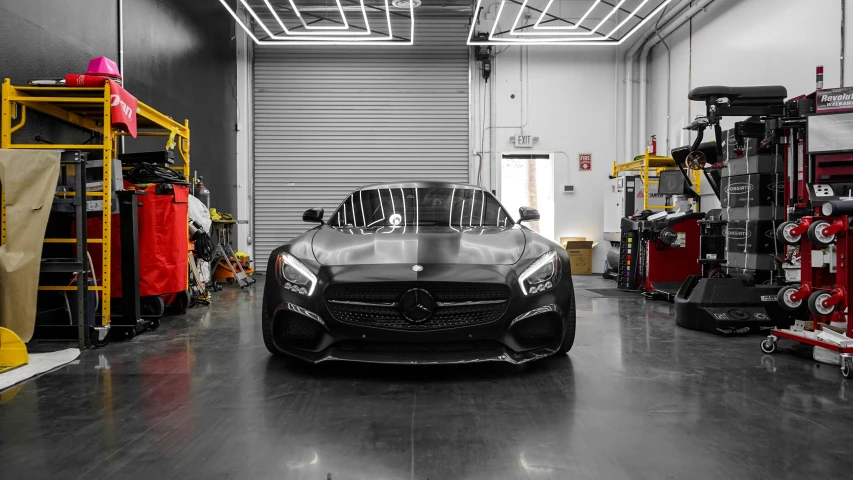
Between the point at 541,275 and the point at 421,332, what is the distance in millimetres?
710

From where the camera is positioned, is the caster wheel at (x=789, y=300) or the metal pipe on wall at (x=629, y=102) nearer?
the caster wheel at (x=789, y=300)

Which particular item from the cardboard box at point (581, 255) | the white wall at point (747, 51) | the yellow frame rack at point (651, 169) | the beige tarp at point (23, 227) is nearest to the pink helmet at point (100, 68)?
the beige tarp at point (23, 227)

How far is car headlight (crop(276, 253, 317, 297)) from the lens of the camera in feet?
8.86

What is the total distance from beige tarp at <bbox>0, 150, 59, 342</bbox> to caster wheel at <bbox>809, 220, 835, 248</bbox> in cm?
467

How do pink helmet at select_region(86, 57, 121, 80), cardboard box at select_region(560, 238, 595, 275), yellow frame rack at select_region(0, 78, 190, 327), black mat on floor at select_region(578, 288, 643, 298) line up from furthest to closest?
1. cardboard box at select_region(560, 238, 595, 275)
2. black mat on floor at select_region(578, 288, 643, 298)
3. pink helmet at select_region(86, 57, 121, 80)
4. yellow frame rack at select_region(0, 78, 190, 327)

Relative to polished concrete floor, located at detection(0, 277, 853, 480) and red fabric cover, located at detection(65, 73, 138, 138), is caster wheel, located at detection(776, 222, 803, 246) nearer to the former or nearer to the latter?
polished concrete floor, located at detection(0, 277, 853, 480)

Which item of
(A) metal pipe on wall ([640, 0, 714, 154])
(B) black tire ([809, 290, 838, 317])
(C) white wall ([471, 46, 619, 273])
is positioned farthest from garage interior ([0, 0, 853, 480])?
(C) white wall ([471, 46, 619, 273])

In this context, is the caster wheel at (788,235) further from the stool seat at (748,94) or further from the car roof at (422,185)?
the car roof at (422,185)

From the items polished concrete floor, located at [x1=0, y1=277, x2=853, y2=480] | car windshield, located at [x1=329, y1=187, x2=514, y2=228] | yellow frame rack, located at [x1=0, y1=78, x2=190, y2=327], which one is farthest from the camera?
yellow frame rack, located at [x1=0, y1=78, x2=190, y2=327]

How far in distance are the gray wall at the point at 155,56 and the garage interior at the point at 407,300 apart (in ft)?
0.12

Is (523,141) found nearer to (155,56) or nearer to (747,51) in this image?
(747,51)

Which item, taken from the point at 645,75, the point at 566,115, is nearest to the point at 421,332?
the point at 566,115

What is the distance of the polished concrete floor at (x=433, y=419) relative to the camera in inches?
68.0

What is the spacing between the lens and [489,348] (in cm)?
266
